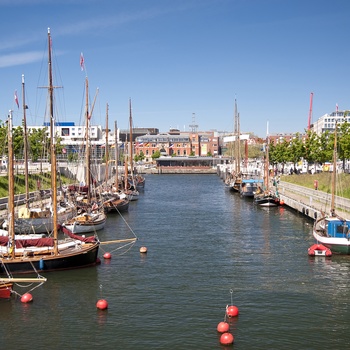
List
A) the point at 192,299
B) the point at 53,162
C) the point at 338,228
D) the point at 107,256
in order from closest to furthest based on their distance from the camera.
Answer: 1. the point at 192,299
2. the point at 53,162
3. the point at 107,256
4. the point at 338,228

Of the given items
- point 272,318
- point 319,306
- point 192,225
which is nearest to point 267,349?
point 272,318

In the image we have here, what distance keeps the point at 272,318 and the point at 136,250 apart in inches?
830

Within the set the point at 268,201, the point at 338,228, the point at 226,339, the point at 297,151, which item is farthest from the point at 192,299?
the point at 297,151

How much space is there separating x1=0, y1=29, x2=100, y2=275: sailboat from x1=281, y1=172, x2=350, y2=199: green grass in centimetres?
4103

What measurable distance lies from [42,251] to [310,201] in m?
44.6

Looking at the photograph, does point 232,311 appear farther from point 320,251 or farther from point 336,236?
point 336,236

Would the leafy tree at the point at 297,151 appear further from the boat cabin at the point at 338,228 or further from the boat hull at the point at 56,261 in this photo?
the boat hull at the point at 56,261

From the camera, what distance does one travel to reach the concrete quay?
61.6 meters

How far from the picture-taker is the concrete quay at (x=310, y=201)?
6159 cm

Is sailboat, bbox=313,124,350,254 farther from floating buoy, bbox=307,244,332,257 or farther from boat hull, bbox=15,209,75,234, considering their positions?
boat hull, bbox=15,209,75,234

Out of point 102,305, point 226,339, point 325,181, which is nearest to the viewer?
point 226,339

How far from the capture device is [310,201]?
7219cm

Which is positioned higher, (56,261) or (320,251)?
(56,261)

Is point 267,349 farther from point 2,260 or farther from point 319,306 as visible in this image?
point 2,260
